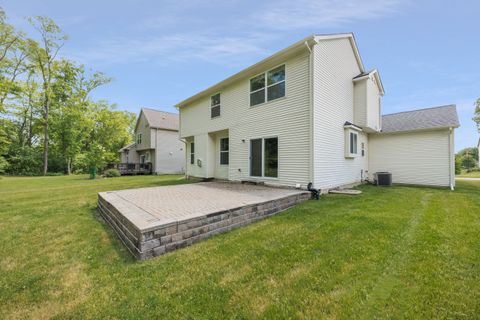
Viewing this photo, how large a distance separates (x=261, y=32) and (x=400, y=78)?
10.8m

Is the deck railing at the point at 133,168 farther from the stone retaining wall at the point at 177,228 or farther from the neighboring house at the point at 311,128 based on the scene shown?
the stone retaining wall at the point at 177,228

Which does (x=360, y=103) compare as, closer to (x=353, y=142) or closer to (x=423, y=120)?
(x=353, y=142)

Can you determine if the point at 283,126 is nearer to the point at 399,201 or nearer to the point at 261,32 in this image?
the point at 399,201

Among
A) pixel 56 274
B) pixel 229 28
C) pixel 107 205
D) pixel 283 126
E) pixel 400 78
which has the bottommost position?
pixel 56 274

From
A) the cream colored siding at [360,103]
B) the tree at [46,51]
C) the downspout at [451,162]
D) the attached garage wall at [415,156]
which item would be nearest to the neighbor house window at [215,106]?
the cream colored siding at [360,103]

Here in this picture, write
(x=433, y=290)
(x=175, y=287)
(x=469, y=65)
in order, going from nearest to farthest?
(x=433, y=290), (x=175, y=287), (x=469, y=65)

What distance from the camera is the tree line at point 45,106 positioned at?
2014 centimetres

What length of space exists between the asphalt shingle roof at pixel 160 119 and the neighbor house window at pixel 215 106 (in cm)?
1136

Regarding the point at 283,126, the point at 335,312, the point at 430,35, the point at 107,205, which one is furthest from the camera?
the point at 430,35

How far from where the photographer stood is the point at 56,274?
265 cm

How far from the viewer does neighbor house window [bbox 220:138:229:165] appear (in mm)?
10576

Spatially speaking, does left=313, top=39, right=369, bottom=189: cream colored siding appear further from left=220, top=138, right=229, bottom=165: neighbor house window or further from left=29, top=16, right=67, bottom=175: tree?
left=29, top=16, right=67, bottom=175: tree

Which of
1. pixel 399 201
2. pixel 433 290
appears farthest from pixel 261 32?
pixel 433 290

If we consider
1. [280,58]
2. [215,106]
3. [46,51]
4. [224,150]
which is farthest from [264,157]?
[46,51]
